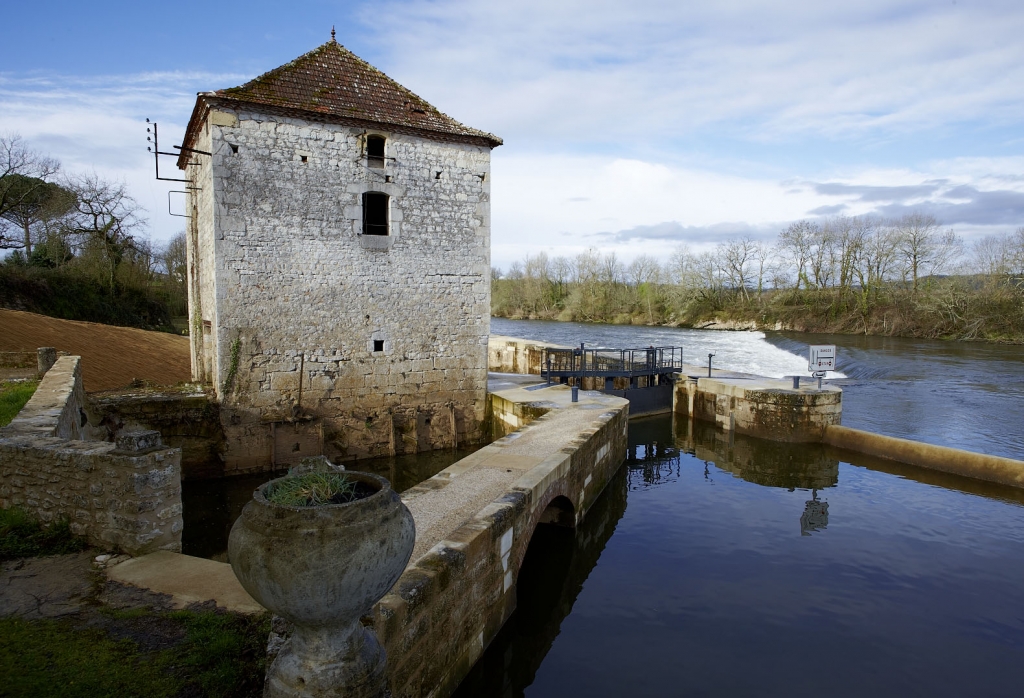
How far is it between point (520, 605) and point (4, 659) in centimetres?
498

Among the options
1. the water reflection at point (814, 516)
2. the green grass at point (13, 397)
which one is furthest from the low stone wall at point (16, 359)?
the water reflection at point (814, 516)

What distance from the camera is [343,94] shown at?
446 inches

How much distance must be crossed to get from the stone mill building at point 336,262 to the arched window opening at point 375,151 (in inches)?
0.9

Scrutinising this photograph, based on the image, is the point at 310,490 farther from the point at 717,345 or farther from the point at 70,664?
the point at 717,345

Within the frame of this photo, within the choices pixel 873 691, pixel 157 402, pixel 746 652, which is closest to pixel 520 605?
pixel 746 652

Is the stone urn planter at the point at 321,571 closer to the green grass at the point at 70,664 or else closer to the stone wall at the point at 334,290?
the green grass at the point at 70,664

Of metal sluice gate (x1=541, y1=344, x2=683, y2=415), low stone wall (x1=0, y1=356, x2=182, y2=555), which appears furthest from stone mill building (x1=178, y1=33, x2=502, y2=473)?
low stone wall (x1=0, y1=356, x2=182, y2=555)

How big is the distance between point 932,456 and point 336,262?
1184 cm

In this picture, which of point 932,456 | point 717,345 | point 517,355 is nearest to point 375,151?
point 517,355

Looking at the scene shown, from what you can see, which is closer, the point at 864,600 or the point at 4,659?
the point at 4,659

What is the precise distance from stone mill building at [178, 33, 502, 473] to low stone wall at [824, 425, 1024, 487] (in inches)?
314

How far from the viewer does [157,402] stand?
408 inches

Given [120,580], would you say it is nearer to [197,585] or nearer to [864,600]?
[197,585]

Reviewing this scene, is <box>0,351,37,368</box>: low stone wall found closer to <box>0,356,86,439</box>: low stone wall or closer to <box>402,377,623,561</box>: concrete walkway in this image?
<box>0,356,86,439</box>: low stone wall
